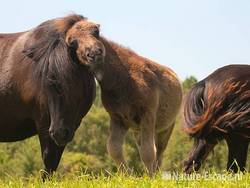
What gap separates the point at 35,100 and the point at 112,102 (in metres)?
2.14

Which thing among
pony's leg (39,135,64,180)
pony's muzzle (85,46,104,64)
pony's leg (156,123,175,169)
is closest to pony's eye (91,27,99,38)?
pony's muzzle (85,46,104,64)

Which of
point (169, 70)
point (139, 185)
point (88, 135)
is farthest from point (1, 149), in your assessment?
point (139, 185)

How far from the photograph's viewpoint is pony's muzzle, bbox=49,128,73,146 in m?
7.21

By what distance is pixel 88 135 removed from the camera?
2213 inches

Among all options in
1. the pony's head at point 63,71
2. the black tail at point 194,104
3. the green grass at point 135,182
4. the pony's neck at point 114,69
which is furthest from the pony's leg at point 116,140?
Answer: the green grass at point 135,182

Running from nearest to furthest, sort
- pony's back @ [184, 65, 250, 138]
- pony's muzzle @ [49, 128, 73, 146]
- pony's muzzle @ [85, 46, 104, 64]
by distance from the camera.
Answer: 1. pony's muzzle @ [49, 128, 73, 146]
2. pony's muzzle @ [85, 46, 104, 64]
3. pony's back @ [184, 65, 250, 138]

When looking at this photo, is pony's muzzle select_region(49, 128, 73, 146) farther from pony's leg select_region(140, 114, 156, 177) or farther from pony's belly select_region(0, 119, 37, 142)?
pony's leg select_region(140, 114, 156, 177)

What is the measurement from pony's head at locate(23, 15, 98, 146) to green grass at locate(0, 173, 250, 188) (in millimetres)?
944

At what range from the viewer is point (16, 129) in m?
7.69

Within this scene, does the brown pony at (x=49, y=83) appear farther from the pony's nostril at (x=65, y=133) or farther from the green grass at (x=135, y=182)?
the green grass at (x=135, y=182)

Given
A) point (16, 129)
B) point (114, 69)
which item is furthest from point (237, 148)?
point (16, 129)

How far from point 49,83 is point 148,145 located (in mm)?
2472

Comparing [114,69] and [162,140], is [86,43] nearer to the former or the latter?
[114,69]

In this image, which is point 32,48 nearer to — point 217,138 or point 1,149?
point 217,138
